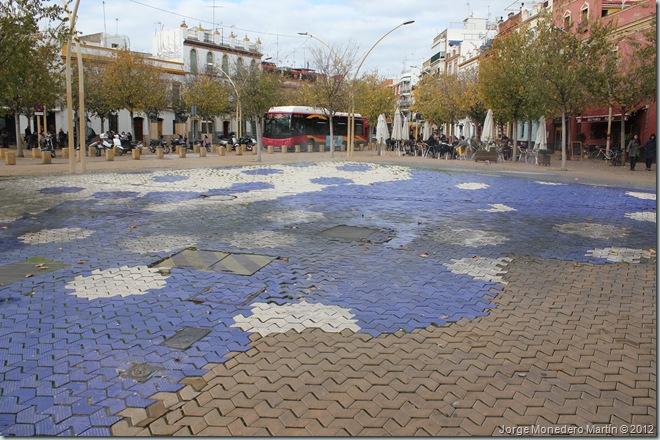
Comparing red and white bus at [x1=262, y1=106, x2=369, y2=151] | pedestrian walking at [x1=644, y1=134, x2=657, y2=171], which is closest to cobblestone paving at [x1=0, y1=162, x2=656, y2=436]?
pedestrian walking at [x1=644, y1=134, x2=657, y2=171]

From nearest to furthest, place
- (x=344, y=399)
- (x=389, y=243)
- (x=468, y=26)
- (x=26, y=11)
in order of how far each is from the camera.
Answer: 1. (x=344, y=399)
2. (x=389, y=243)
3. (x=26, y=11)
4. (x=468, y=26)

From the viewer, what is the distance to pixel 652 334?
5.43 meters

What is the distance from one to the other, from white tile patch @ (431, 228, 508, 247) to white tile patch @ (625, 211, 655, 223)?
13.8 ft

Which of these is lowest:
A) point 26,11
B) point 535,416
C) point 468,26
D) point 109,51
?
point 535,416

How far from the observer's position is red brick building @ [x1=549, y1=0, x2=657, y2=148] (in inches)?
1233

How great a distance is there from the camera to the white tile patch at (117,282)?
638 cm

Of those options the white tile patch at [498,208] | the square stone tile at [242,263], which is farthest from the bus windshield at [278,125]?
the square stone tile at [242,263]

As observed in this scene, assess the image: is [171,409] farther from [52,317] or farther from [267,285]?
[267,285]

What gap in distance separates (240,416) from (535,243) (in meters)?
7.18

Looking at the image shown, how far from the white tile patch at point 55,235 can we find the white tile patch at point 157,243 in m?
1.00

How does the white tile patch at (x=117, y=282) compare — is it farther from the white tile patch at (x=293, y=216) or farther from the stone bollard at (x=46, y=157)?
the stone bollard at (x=46, y=157)

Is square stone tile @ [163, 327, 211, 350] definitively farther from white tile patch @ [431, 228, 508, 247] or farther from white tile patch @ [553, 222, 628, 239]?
white tile patch @ [553, 222, 628, 239]

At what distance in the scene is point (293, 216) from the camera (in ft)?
39.5

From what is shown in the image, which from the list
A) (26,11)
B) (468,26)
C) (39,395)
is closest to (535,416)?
(39,395)
